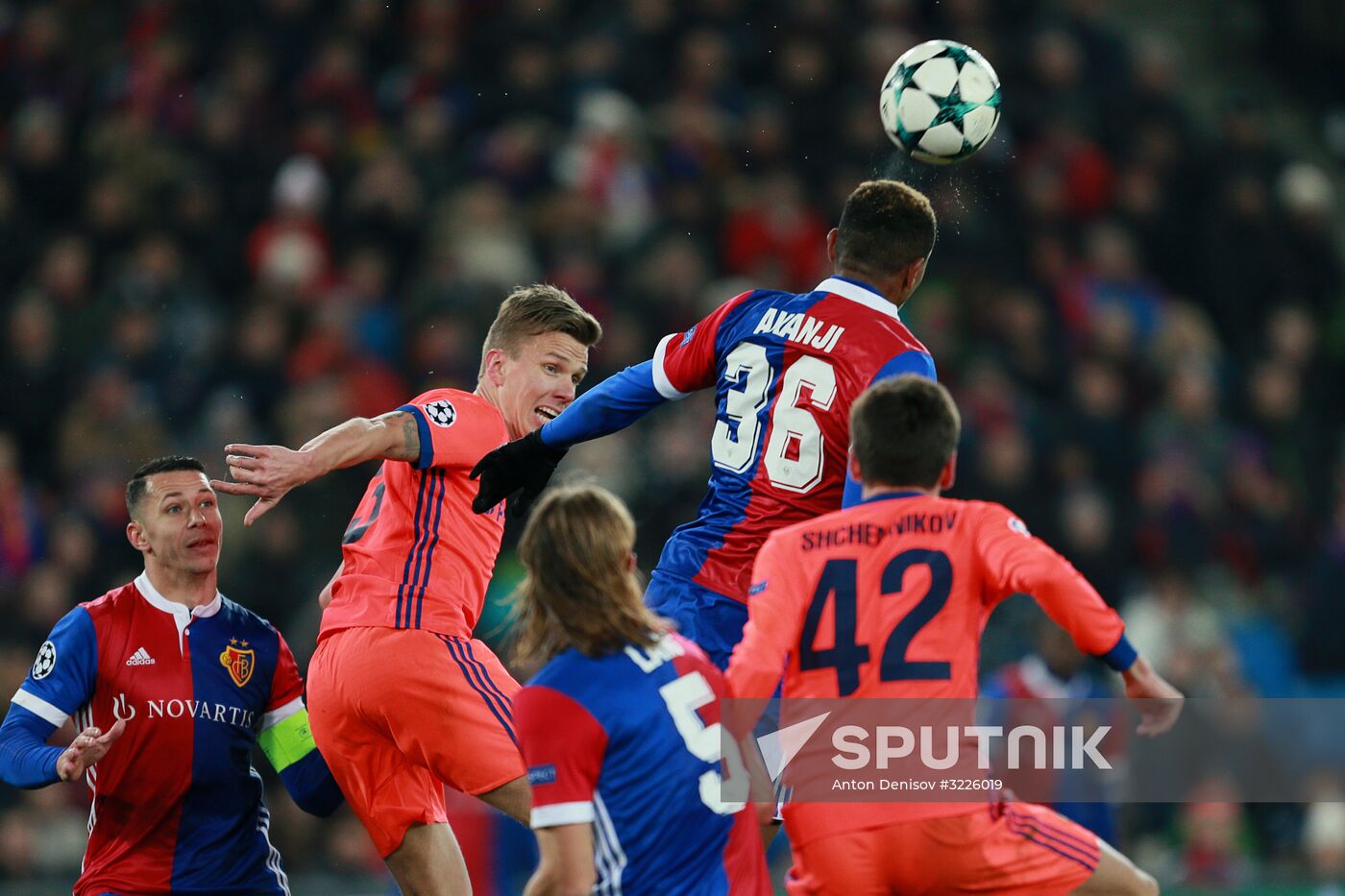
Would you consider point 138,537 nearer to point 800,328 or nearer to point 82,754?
point 82,754

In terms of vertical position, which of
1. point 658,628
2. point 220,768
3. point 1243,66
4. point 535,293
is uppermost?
point 1243,66

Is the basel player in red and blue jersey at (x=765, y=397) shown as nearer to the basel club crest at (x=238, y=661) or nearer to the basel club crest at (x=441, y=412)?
the basel club crest at (x=441, y=412)

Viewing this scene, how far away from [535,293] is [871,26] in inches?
293

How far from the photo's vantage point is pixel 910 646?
4.26 metres

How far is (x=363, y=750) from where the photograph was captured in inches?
222

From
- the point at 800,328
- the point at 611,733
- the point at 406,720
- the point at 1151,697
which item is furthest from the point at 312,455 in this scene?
the point at 1151,697

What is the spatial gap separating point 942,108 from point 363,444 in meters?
2.25

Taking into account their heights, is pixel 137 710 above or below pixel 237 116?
below

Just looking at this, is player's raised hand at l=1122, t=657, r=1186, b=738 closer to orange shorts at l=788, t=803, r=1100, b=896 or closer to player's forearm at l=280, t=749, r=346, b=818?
orange shorts at l=788, t=803, r=1100, b=896

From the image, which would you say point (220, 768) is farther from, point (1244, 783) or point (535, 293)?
point (1244, 783)

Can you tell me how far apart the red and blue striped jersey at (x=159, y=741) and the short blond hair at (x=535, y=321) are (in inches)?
54.1

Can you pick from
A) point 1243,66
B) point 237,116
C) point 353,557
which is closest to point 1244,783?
point 353,557

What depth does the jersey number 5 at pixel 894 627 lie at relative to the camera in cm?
426

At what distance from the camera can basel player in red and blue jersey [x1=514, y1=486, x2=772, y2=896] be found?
4082 millimetres
